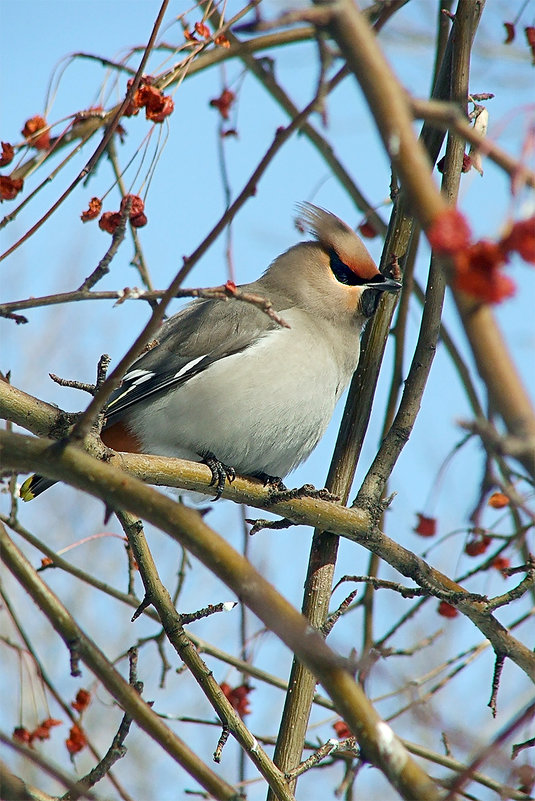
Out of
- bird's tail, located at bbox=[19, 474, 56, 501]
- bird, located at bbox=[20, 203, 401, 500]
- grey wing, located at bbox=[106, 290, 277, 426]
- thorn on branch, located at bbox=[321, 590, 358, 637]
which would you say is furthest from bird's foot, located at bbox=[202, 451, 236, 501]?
bird's tail, located at bbox=[19, 474, 56, 501]

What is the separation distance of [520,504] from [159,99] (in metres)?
2.14

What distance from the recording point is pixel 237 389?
4379 millimetres

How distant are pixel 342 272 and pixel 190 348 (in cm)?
99

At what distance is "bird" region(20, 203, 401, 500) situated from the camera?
14.3 feet

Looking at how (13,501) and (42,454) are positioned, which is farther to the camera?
(13,501)

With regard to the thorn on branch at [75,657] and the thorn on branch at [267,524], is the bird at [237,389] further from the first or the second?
the thorn on branch at [75,657]

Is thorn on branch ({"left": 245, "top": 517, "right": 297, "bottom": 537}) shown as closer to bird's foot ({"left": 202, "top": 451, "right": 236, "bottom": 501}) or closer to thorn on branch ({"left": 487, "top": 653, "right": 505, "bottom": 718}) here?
bird's foot ({"left": 202, "top": 451, "right": 236, "bottom": 501})

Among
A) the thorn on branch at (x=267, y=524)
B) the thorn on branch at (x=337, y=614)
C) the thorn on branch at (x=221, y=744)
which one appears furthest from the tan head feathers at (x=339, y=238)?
the thorn on branch at (x=221, y=744)

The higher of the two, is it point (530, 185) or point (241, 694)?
point (241, 694)

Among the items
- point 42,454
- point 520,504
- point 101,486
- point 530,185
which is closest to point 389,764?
point 520,504

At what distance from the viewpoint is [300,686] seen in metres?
3.34

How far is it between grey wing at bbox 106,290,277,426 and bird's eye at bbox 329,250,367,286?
62 centimetres

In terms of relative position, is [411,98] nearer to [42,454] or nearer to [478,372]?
[478,372]

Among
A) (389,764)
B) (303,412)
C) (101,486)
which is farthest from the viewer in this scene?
(303,412)
